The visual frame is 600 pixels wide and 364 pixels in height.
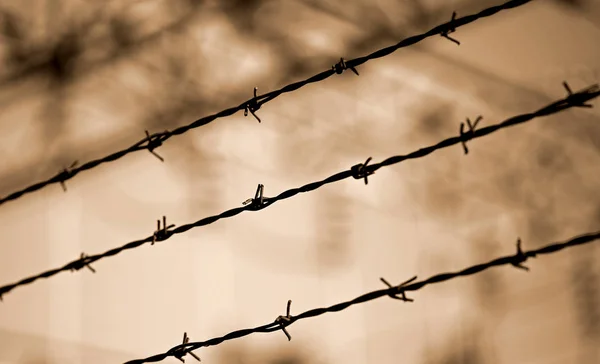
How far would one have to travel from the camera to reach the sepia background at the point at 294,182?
1.93m

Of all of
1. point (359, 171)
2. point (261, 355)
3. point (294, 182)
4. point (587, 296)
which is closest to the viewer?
point (359, 171)

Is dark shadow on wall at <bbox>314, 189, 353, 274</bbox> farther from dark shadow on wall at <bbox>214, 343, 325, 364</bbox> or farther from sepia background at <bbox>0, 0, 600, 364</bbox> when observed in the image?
dark shadow on wall at <bbox>214, 343, 325, 364</bbox>

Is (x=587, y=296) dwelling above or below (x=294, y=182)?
below

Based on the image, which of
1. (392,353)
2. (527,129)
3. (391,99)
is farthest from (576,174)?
(392,353)

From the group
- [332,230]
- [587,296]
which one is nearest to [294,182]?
[332,230]

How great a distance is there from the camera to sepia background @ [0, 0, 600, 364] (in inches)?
75.9

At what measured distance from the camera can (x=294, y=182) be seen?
210 cm

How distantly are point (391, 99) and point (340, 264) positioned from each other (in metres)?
0.66

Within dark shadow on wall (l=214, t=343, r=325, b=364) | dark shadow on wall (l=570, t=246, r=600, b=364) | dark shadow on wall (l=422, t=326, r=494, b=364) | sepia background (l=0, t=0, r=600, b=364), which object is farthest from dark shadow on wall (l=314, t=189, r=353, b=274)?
dark shadow on wall (l=570, t=246, r=600, b=364)

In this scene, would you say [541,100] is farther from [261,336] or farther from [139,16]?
[139,16]

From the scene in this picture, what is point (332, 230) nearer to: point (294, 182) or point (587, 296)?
point (294, 182)

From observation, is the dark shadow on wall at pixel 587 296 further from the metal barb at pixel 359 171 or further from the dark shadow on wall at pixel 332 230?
the metal barb at pixel 359 171

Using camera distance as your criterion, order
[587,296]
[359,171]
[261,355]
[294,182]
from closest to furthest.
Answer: [359,171] < [261,355] < [294,182] < [587,296]

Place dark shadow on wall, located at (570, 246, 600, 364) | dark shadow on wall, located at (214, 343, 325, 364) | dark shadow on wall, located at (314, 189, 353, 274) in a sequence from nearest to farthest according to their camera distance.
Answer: dark shadow on wall, located at (214, 343, 325, 364)
dark shadow on wall, located at (314, 189, 353, 274)
dark shadow on wall, located at (570, 246, 600, 364)
